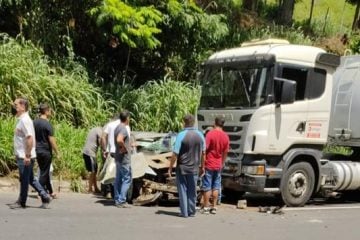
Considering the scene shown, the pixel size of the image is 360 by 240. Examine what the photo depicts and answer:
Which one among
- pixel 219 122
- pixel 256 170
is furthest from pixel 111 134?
pixel 256 170

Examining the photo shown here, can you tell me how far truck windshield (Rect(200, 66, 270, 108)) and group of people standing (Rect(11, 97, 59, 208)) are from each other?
3.43 meters

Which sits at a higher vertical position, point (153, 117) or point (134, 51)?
point (134, 51)

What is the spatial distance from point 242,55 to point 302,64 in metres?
1.19

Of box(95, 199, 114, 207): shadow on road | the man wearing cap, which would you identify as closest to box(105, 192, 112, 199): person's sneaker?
box(95, 199, 114, 207): shadow on road

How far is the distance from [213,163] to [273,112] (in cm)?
158

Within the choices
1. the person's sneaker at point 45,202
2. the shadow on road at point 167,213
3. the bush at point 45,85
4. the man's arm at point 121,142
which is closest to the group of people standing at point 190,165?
the shadow on road at point 167,213

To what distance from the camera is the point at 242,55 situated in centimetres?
1250

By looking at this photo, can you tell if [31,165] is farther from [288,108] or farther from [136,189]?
[288,108]

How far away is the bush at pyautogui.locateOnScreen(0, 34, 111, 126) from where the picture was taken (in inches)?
603

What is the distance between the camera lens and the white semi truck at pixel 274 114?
11945 mm

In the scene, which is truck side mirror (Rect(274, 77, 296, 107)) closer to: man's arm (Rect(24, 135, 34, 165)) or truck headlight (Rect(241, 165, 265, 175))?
truck headlight (Rect(241, 165, 265, 175))

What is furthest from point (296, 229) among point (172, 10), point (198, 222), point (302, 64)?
point (172, 10)

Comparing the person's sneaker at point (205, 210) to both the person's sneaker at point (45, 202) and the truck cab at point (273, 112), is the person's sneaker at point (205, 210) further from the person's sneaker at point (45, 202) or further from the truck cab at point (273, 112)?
the person's sneaker at point (45, 202)

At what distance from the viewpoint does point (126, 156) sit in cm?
1138
